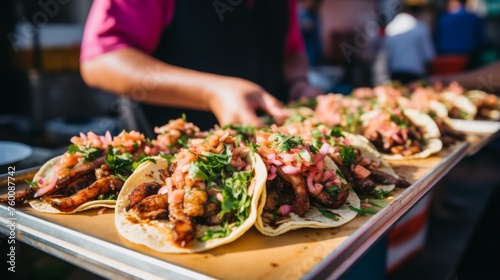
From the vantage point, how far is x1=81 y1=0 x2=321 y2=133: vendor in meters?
3.00

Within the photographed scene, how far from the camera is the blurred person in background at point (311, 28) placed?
993cm

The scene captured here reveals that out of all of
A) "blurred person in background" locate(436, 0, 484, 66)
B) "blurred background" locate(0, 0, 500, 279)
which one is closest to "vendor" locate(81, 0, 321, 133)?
"blurred background" locate(0, 0, 500, 279)

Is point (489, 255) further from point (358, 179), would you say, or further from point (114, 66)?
point (114, 66)

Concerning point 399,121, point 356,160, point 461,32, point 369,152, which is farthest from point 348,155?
point 461,32

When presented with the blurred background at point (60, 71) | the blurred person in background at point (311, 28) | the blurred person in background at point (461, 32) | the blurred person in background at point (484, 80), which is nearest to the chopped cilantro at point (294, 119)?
the blurred background at point (60, 71)

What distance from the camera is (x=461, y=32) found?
450 inches

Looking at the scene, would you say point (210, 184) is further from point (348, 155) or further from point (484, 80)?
point (484, 80)

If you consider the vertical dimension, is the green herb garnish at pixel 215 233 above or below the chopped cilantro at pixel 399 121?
above

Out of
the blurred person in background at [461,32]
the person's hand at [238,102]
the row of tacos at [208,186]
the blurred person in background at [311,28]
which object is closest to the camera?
the row of tacos at [208,186]

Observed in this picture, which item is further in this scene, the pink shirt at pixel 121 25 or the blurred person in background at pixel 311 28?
the blurred person in background at pixel 311 28

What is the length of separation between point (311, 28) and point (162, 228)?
901cm

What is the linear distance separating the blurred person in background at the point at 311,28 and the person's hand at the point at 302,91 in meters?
5.46

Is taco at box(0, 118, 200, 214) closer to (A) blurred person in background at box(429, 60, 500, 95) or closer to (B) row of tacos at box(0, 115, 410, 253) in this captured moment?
(B) row of tacos at box(0, 115, 410, 253)

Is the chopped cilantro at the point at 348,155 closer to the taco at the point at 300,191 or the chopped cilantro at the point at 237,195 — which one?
the taco at the point at 300,191
